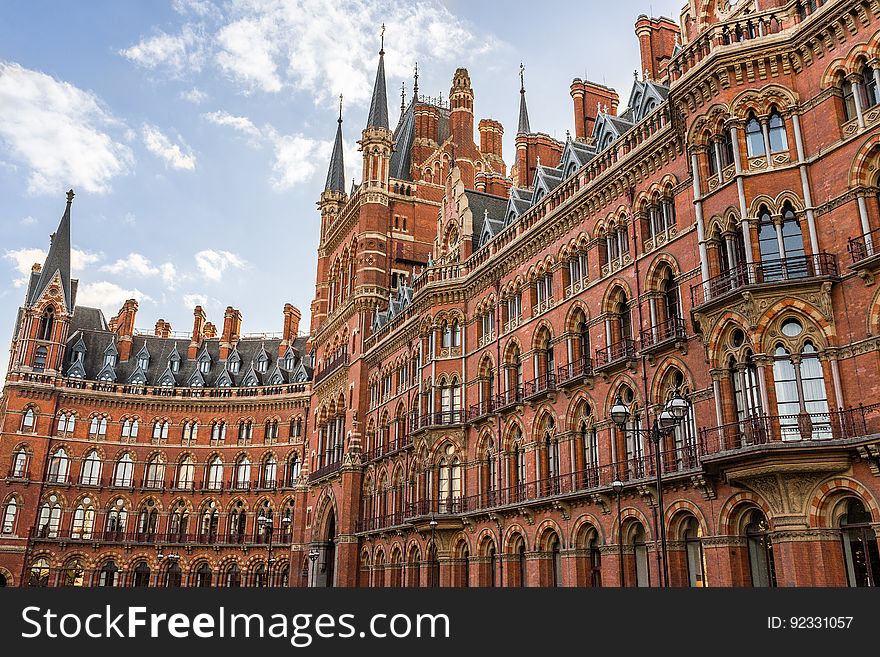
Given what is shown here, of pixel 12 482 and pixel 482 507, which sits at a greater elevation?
pixel 12 482

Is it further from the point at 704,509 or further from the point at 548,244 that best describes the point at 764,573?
the point at 548,244

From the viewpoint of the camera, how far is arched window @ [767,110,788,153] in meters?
26.8

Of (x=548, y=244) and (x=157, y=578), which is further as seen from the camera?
(x=157, y=578)

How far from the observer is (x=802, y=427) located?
23719 millimetres

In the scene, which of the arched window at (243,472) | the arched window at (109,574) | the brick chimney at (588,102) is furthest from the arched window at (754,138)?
the arched window at (109,574)

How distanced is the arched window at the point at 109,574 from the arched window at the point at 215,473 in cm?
1051

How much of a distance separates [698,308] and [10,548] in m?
64.6

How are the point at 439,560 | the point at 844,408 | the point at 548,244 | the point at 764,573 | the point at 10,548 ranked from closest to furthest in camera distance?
the point at 844,408 → the point at 764,573 → the point at 548,244 → the point at 439,560 → the point at 10,548

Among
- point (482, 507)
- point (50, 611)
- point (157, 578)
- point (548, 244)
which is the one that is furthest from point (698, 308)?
point (157, 578)

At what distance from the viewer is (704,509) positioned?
27.1 m

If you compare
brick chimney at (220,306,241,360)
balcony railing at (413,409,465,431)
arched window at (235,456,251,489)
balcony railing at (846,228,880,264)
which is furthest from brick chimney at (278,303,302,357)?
balcony railing at (846,228,880,264)

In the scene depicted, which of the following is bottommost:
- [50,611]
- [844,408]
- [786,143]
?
[50,611]

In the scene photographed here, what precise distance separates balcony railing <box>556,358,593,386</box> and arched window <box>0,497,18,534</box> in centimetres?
5522

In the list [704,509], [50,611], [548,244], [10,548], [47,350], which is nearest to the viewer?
[50,611]
